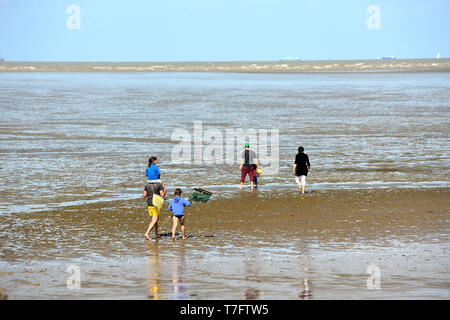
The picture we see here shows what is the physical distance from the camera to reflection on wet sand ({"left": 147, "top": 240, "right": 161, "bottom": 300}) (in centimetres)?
1128

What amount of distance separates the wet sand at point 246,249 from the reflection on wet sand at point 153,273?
18mm

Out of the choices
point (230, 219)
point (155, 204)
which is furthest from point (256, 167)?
point (155, 204)

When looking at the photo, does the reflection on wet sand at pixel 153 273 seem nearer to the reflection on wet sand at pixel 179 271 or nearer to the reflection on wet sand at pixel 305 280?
the reflection on wet sand at pixel 179 271

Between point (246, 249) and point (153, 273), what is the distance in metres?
2.80

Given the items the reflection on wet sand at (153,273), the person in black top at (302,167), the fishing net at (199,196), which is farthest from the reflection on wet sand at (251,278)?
the person in black top at (302,167)

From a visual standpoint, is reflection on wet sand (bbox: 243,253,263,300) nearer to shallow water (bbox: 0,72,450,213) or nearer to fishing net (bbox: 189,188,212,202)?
fishing net (bbox: 189,188,212,202)

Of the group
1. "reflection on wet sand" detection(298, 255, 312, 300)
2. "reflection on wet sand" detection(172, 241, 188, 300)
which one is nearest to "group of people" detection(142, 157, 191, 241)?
"reflection on wet sand" detection(172, 241, 188, 300)

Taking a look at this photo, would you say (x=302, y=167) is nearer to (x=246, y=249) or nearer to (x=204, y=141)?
(x=246, y=249)

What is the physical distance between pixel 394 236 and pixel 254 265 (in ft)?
13.9

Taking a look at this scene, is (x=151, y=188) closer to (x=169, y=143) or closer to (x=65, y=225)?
(x=65, y=225)

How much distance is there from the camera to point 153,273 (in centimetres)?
1283

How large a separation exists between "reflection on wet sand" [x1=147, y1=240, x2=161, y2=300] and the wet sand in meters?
0.02
